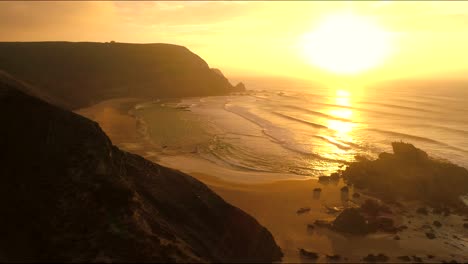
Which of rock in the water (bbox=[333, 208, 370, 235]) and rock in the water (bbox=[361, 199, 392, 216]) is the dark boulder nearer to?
rock in the water (bbox=[361, 199, 392, 216])

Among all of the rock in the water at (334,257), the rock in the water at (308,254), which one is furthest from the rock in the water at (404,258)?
the rock in the water at (308,254)

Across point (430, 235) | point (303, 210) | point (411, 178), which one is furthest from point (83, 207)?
point (411, 178)

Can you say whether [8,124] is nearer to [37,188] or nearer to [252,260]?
[37,188]

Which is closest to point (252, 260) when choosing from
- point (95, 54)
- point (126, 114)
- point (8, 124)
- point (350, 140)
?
point (8, 124)

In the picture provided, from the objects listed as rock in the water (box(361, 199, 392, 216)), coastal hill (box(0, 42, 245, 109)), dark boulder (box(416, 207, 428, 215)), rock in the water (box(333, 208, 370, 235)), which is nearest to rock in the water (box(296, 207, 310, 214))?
rock in the water (box(333, 208, 370, 235))

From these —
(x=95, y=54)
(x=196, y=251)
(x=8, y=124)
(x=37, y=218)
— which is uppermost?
(x=95, y=54)

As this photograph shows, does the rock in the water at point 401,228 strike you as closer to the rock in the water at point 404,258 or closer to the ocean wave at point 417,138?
the rock in the water at point 404,258
